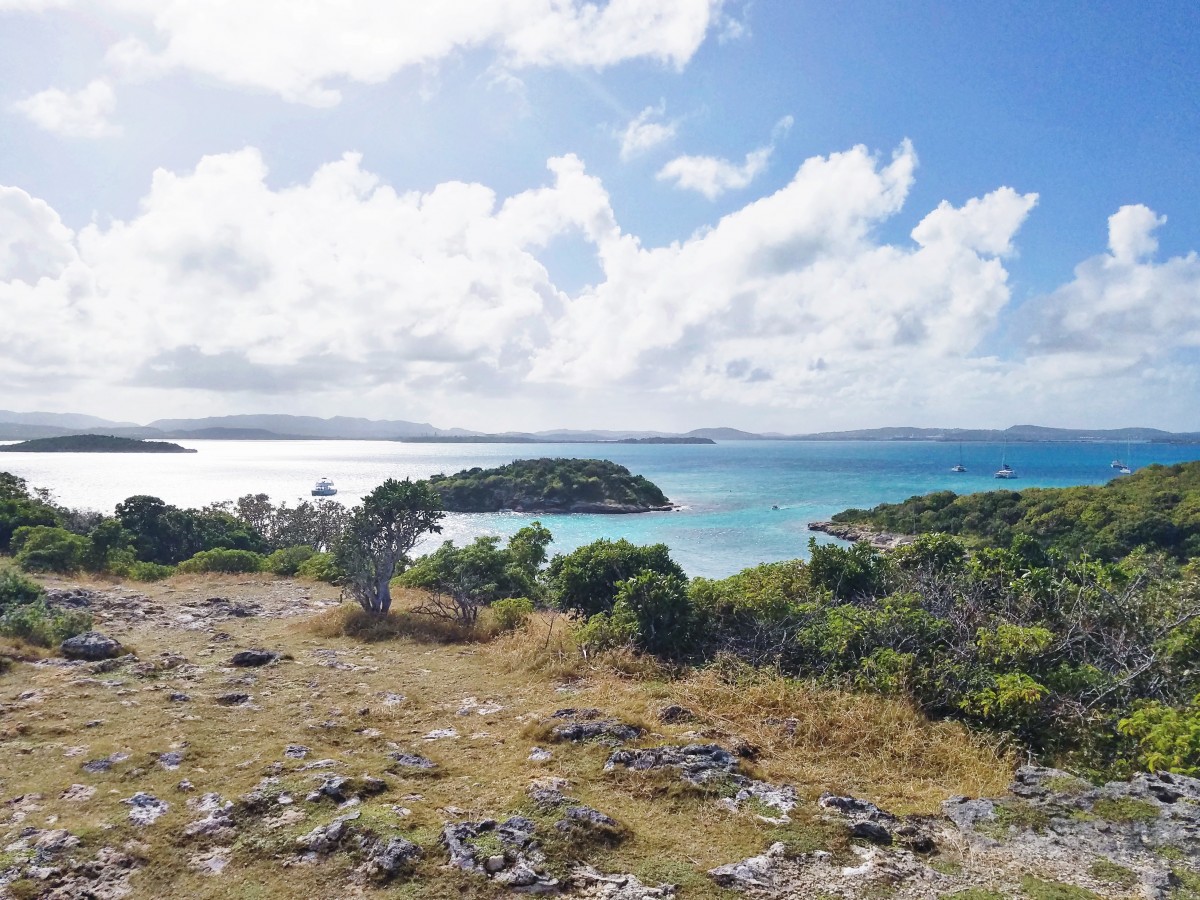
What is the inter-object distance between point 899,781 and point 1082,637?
5.06 meters

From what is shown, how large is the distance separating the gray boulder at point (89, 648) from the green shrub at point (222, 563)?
42.2 feet

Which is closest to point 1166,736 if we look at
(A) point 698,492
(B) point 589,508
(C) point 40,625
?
(C) point 40,625

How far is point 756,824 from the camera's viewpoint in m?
5.73

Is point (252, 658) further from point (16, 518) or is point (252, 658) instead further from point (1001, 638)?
point (16, 518)

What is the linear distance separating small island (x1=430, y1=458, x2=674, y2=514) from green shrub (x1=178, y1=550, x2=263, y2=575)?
2573 inches

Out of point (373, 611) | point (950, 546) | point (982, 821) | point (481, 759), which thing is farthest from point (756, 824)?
point (373, 611)

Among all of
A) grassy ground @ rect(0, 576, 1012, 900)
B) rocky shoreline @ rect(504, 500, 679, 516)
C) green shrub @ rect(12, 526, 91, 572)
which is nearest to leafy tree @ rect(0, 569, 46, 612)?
grassy ground @ rect(0, 576, 1012, 900)

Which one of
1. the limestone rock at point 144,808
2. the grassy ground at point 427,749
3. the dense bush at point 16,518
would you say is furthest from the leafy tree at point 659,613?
the dense bush at point 16,518

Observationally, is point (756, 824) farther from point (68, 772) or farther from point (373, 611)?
point (373, 611)

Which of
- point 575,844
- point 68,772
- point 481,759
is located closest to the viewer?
point 575,844

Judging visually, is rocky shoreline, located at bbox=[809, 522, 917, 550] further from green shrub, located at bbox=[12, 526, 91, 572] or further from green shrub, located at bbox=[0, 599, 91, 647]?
green shrub, located at bbox=[0, 599, 91, 647]

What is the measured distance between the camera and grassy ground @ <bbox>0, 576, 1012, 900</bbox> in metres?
5.26

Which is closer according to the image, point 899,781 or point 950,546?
point 899,781

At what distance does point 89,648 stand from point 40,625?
1824 mm
